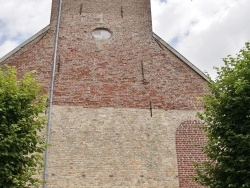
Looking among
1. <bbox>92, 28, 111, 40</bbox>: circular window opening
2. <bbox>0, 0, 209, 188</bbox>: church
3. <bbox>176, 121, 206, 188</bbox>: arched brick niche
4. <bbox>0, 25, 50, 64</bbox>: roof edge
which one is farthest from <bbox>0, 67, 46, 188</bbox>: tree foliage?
<bbox>92, 28, 111, 40</bbox>: circular window opening

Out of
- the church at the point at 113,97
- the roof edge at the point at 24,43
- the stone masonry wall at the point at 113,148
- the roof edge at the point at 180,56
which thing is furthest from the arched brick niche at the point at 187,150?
the roof edge at the point at 24,43

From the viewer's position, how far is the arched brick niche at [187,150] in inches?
404

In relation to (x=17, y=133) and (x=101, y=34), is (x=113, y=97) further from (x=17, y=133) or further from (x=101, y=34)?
(x=17, y=133)

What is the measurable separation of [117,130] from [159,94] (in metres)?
1.77

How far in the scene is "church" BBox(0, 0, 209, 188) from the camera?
10242 mm

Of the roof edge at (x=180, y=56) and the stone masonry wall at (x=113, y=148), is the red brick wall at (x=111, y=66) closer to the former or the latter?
the roof edge at (x=180, y=56)

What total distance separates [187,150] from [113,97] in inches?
104

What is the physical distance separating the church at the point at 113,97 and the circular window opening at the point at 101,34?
33 millimetres

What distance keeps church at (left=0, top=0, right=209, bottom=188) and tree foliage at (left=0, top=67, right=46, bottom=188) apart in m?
2.57

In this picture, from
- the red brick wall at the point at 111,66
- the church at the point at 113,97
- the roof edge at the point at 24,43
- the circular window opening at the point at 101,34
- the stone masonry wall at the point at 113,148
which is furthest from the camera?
the circular window opening at the point at 101,34

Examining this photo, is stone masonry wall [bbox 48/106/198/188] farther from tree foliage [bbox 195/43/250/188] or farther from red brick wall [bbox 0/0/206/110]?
tree foliage [bbox 195/43/250/188]

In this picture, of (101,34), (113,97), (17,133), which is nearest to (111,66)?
(113,97)

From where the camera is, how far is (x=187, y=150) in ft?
35.1

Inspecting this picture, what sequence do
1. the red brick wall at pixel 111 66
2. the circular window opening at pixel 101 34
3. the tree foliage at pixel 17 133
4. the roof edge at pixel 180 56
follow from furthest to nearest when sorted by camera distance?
the circular window opening at pixel 101 34 → the roof edge at pixel 180 56 → the red brick wall at pixel 111 66 → the tree foliage at pixel 17 133
